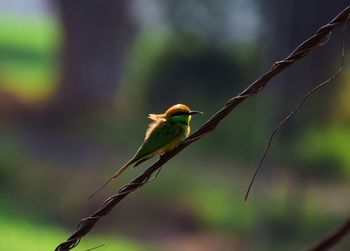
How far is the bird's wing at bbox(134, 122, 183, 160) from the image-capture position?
8.09 ft

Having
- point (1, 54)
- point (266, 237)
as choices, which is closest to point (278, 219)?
point (266, 237)

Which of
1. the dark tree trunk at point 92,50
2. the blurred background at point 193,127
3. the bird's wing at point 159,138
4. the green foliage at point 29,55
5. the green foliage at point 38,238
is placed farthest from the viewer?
the green foliage at point 29,55

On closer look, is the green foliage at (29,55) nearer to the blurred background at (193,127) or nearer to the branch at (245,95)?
the blurred background at (193,127)

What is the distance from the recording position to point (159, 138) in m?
2.53

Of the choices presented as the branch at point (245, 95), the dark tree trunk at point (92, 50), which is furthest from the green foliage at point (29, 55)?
the branch at point (245, 95)

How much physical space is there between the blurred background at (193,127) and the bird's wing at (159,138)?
582 centimetres

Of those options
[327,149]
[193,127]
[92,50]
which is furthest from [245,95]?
[92,50]

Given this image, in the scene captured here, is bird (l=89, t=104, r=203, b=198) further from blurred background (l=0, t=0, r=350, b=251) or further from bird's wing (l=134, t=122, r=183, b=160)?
blurred background (l=0, t=0, r=350, b=251)

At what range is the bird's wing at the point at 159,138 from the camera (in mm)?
2467

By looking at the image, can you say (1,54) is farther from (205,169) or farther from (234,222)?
(234,222)

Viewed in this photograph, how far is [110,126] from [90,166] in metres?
2.73

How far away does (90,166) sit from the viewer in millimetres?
12719

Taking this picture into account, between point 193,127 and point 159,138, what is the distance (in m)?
10.4

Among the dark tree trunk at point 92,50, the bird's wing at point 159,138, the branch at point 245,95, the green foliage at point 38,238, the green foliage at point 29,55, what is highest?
the green foliage at point 29,55
